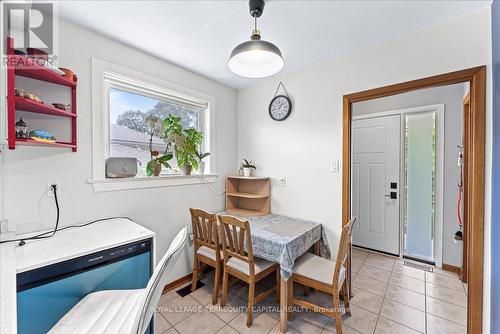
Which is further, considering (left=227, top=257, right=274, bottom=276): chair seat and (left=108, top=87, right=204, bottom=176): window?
(left=108, top=87, right=204, bottom=176): window

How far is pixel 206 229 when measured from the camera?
79.4 inches

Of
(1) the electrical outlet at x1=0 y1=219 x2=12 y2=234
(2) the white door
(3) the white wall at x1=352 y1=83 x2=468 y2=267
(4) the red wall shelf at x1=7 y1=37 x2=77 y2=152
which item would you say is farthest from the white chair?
(3) the white wall at x1=352 y1=83 x2=468 y2=267

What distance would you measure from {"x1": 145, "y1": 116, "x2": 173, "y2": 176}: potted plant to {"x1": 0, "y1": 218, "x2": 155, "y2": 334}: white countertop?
55 centimetres

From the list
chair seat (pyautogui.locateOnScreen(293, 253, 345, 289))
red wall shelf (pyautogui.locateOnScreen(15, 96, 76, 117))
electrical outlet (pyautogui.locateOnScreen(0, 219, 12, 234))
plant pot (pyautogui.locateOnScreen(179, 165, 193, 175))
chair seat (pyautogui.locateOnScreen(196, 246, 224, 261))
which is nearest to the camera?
red wall shelf (pyautogui.locateOnScreen(15, 96, 76, 117))

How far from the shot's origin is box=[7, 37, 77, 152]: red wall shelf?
3.69 feet

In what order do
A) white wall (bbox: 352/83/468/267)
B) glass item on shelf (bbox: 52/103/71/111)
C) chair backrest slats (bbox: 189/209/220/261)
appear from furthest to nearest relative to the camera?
white wall (bbox: 352/83/468/267) < chair backrest slats (bbox: 189/209/220/261) < glass item on shelf (bbox: 52/103/71/111)

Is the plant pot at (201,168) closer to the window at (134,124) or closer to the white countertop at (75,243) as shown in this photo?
the window at (134,124)

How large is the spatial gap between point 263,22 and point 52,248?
200cm

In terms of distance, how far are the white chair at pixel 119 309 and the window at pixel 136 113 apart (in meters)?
1.16

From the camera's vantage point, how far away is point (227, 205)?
110 inches

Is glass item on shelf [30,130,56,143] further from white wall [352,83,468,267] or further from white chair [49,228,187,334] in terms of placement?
white wall [352,83,468,267]

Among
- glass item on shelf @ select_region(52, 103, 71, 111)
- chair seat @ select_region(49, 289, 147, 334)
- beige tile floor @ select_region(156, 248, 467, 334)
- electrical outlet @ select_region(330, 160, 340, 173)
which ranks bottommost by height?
beige tile floor @ select_region(156, 248, 467, 334)

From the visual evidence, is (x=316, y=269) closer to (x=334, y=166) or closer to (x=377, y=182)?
(x=334, y=166)

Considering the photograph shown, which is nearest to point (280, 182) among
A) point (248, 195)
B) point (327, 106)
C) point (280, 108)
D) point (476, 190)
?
point (248, 195)
